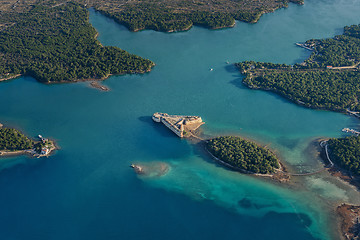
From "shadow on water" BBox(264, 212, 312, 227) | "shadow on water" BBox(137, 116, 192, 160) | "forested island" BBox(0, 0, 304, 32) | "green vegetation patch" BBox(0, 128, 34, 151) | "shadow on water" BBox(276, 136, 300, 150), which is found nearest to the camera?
"shadow on water" BBox(264, 212, 312, 227)

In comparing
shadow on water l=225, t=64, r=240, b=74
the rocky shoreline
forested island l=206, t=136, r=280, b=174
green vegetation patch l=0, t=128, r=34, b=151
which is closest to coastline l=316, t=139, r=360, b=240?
the rocky shoreline

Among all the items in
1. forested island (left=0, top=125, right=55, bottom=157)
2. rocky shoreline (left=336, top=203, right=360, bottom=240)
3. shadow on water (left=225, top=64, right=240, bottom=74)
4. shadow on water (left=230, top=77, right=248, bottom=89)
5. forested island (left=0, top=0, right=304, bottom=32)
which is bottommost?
rocky shoreline (left=336, top=203, right=360, bottom=240)

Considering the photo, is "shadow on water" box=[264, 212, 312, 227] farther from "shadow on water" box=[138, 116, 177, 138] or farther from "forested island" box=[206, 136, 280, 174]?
"shadow on water" box=[138, 116, 177, 138]

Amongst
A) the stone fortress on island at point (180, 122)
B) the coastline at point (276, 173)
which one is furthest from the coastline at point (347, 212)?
the stone fortress on island at point (180, 122)

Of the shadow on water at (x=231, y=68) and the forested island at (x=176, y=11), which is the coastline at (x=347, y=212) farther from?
the forested island at (x=176, y=11)

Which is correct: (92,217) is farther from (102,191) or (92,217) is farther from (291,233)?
(291,233)

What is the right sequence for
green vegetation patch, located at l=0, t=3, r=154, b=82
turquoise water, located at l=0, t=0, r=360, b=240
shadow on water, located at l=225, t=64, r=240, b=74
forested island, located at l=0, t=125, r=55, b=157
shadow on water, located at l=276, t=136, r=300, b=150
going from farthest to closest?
1. shadow on water, located at l=225, t=64, r=240, b=74
2. green vegetation patch, located at l=0, t=3, r=154, b=82
3. shadow on water, located at l=276, t=136, r=300, b=150
4. forested island, located at l=0, t=125, r=55, b=157
5. turquoise water, located at l=0, t=0, r=360, b=240

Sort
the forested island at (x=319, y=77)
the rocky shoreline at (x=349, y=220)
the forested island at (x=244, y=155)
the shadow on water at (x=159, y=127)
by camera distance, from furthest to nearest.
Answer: the forested island at (x=319, y=77) → the shadow on water at (x=159, y=127) → the forested island at (x=244, y=155) → the rocky shoreline at (x=349, y=220)
